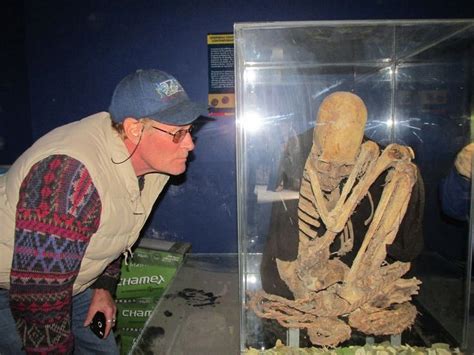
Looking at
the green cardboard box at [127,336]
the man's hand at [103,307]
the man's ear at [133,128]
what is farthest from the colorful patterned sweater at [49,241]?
the green cardboard box at [127,336]

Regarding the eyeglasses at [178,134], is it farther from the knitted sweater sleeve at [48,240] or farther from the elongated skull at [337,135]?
the elongated skull at [337,135]

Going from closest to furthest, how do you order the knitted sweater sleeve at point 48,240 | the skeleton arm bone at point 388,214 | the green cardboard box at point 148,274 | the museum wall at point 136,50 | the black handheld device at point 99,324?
the knitted sweater sleeve at point 48,240
the skeleton arm bone at point 388,214
the black handheld device at point 99,324
the green cardboard box at point 148,274
the museum wall at point 136,50

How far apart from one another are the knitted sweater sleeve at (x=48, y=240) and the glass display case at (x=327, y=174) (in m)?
0.48

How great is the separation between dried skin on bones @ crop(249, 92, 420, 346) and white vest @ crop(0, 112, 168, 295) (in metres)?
0.57

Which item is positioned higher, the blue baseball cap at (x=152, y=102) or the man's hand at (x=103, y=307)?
the blue baseball cap at (x=152, y=102)

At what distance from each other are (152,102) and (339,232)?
73 centimetres

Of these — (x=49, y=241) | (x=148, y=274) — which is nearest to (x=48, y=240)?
(x=49, y=241)

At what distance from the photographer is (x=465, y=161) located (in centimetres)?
120

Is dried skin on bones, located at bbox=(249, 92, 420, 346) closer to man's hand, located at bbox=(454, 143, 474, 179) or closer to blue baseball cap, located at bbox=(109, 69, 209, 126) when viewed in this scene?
man's hand, located at bbox=(454, 143, 474, 179)

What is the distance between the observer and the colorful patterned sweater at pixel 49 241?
37.9 inches

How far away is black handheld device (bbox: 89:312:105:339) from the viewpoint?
→ 5.10 ft

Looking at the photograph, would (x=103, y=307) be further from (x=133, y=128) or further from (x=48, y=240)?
(x=133, y=128)

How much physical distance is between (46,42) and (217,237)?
6.52 feet

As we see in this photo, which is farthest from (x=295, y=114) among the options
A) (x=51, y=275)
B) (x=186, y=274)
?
(x=186, y=274)
